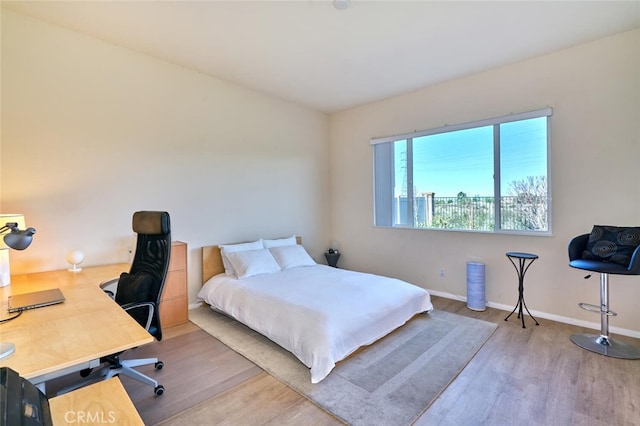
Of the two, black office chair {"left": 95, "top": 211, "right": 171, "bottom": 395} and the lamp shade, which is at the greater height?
the lamp shade

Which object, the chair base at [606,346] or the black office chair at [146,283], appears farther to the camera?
the chair base at [606,346]

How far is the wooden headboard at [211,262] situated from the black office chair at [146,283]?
1418mm

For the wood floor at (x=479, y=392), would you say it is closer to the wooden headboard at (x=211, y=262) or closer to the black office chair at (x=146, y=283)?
the black office chair at (x=146, y=283)

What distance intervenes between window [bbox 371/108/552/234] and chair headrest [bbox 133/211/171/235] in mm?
3474

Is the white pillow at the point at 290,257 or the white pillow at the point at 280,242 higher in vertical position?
the white pillow at the point at 280,242

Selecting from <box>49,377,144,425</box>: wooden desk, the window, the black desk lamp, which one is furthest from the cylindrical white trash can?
the black desk lamp

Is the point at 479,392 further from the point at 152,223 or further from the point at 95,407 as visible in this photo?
the point at 152,223

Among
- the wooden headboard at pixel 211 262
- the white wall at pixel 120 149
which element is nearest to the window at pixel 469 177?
the white wall at pixel 120 149

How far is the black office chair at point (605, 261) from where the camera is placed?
2.54m

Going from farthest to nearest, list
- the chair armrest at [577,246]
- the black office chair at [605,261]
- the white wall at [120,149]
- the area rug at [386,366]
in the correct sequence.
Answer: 1. the chair armrest at [577,246]
2. the white wall at [120,149]
3. the black office chair at [605,261]
4. the area rug at [386,366]

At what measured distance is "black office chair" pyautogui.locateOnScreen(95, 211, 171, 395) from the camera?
213cm

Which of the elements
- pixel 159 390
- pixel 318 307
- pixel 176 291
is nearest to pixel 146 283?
pixel 159 390

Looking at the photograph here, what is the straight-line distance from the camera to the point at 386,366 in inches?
97.2

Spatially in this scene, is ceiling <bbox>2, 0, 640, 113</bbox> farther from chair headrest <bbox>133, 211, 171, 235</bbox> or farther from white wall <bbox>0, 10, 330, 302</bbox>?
chair headrest <bbox>133, 211, 171, 235</bbox>
